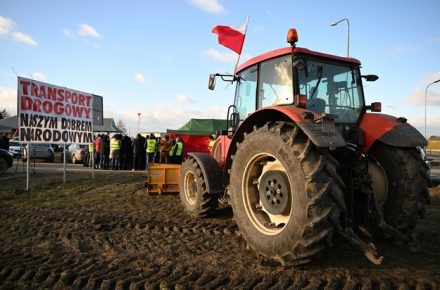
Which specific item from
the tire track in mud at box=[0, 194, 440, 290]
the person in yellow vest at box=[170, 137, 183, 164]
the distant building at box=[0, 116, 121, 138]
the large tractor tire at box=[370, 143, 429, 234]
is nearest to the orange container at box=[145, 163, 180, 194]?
the tire track in mud at box=[0, 194, 440, 290]

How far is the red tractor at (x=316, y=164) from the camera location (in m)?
3.69

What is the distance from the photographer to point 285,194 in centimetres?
417

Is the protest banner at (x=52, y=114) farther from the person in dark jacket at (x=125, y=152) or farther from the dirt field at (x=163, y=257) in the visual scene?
the person in dark jacket at (x=125, y=152)

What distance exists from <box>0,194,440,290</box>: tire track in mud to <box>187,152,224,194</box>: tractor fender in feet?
1.80

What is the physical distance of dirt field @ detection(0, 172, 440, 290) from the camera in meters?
3.64

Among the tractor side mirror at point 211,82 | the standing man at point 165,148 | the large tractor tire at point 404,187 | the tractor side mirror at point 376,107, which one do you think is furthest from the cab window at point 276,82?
the standing man at point 165,148

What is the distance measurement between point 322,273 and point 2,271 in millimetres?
3323

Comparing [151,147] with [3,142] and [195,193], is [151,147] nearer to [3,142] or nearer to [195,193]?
[3,142]

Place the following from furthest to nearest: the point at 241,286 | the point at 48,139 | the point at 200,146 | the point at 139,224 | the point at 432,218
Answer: the point at 200,146 < the point at 48,139 < the point at 432,218 < the point at 139,224 < the point at 241,286

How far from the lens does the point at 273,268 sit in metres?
3.93

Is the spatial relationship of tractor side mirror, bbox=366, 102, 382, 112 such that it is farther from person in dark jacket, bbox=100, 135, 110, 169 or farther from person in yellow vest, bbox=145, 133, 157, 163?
person in dark jacket, bbox=100, 135, 110, 169

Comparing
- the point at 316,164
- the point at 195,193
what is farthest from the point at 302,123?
the point at 195,193

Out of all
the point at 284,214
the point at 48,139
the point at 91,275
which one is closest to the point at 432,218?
the point at 284,214

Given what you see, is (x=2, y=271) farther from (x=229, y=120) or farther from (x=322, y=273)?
(x=229, y=120)
